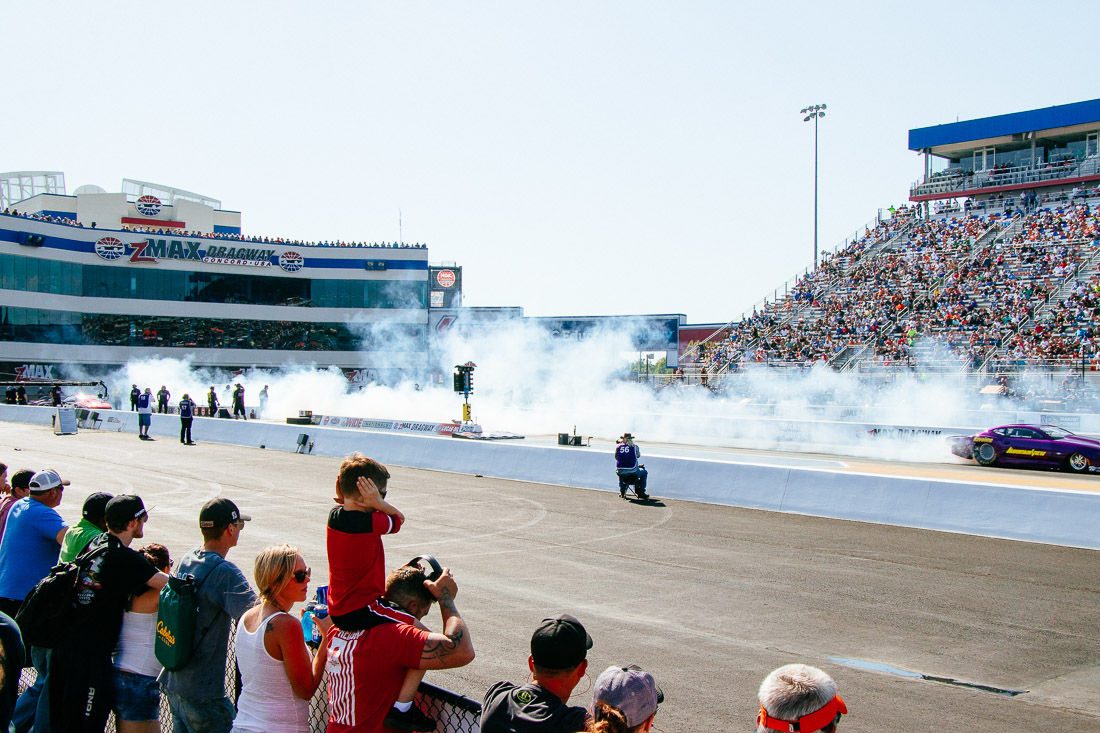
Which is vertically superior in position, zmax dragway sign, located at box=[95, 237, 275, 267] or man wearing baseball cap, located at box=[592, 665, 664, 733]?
zmax dragway sign, located at box=[95, 237, 275, 267]

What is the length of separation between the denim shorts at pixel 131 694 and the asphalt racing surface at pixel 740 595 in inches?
98.7

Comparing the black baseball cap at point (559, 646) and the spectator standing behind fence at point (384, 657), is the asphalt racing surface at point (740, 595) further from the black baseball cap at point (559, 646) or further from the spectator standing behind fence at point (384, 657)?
the black baseball cap at point (559, 646)

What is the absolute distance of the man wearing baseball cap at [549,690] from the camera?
9.99 feet

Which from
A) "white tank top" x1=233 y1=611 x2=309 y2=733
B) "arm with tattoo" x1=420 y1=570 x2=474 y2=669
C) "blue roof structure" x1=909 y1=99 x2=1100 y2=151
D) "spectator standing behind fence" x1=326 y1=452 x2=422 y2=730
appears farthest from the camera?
"blue roof structure" x1=909 y1=99 x2=1100 y2=151

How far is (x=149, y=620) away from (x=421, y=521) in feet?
30.9

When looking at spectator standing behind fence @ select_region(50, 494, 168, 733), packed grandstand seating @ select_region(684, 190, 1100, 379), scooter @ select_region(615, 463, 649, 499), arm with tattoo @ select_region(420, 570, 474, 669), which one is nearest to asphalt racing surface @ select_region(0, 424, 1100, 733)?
scooter @ select_region(615, 463, 649, 499)

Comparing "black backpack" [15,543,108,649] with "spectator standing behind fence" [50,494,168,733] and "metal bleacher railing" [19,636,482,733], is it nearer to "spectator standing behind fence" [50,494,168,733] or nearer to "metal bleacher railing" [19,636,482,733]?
"spectator standing behind fence" [50,494,168,733]

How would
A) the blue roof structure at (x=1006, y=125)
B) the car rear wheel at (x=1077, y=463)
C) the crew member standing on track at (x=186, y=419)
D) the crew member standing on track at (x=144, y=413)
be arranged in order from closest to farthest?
1. the car rear wheel at (x=1077, y=463)
2. the crew member standing on track at (x=186, y=419)
3. the crew member standing on track at (x=144, y=413)
4. the blue roof structure at (x=1006, y=125)

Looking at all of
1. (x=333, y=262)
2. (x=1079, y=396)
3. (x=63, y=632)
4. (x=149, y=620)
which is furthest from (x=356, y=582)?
(x=333, y=262)

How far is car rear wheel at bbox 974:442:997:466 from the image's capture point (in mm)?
23016

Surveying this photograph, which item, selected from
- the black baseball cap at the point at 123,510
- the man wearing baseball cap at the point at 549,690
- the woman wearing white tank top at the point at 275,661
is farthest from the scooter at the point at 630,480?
the man wearing baseball cap at the point at 549,690

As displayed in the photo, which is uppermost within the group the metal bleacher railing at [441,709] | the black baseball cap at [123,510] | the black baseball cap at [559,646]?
the black baseball cap at [123,510]

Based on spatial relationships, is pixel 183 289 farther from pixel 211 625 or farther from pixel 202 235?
pixel 211 625

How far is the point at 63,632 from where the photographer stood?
429 cm
